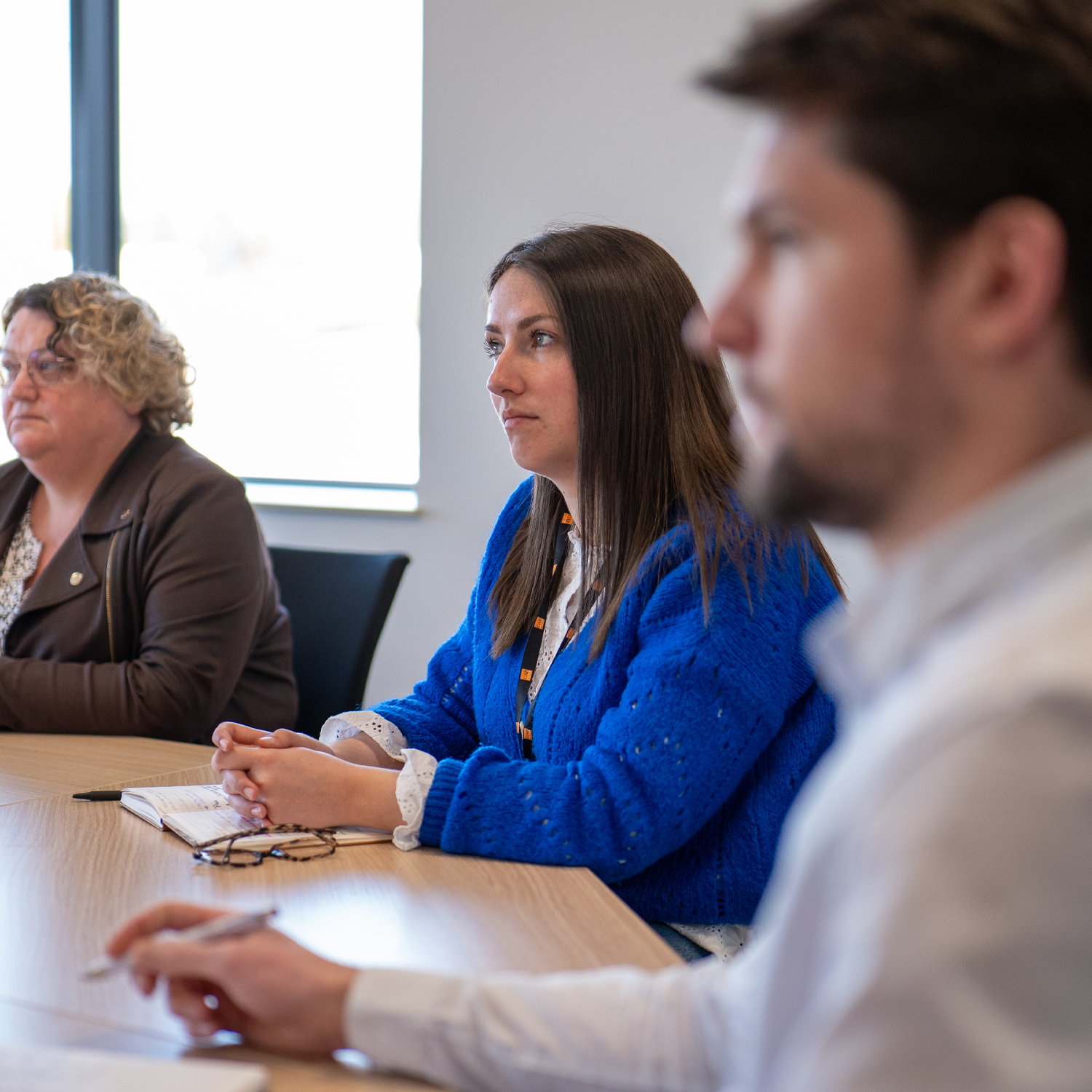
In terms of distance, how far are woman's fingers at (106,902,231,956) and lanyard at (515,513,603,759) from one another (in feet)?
2.34

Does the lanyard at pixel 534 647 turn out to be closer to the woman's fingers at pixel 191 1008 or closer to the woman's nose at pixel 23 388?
the woman's fingers at pixel 191 1008

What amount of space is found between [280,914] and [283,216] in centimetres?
312

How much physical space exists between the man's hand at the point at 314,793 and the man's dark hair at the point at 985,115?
0.90 meters

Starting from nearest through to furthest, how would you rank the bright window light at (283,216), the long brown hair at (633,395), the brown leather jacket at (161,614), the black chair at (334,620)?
the long brown hair at (633,395), the brown leather jacket at (161,614), the black chair at (334,620), the bright window light at (283,216)

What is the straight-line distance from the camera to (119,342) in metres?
2.27

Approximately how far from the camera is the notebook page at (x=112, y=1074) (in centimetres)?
69

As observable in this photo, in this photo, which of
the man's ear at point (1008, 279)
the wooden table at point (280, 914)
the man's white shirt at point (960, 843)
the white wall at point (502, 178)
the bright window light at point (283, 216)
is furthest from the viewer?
the bright window light at point (283, 216)

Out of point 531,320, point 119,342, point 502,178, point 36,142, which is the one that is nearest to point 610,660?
point 531,320

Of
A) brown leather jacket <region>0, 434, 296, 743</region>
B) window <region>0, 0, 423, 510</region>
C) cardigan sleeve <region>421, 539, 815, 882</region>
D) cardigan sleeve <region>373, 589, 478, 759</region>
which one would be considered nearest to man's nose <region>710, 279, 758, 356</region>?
cardigan sleeve <region>421, 539, 815, 882</region>

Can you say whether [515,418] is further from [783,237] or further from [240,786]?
[783,237]

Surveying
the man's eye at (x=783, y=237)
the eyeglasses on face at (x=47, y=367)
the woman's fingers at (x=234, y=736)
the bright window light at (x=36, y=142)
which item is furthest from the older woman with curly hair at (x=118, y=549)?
the bright window light at (x=36, y=142)

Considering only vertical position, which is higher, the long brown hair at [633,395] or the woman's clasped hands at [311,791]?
the long brown hair at [633,395]

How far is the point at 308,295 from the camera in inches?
148

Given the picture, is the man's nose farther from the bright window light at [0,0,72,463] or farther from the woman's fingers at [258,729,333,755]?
the bright window light at [0,0,72,463]
